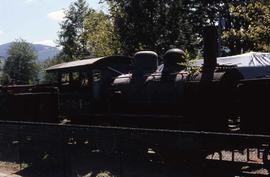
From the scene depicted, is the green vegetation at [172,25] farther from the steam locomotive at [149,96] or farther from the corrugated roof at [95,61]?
the corrugated roof at [95,61]

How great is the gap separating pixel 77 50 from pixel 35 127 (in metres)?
68.1

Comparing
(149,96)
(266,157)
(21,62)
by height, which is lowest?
(266,157)

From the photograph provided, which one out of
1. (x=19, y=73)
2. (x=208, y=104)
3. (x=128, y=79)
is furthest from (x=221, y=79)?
(x=19, y=73)

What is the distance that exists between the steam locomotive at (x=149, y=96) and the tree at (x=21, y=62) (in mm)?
94875

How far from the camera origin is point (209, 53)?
12.8m

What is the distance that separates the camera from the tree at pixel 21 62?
4385 inches

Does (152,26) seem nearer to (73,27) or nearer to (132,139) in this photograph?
(132,139)

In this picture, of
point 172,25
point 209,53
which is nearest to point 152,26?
point 172,25

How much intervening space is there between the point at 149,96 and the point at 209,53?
82.7 inches

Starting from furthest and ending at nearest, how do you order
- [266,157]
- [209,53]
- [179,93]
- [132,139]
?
[179,93] → [209,53] → [132,139] → [266,157]

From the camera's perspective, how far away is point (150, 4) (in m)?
32.1

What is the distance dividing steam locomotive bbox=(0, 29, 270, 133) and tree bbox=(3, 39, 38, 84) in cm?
9488

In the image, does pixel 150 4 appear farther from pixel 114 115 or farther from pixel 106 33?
pixel 114 115

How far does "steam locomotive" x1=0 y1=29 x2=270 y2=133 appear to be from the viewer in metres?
12.1
